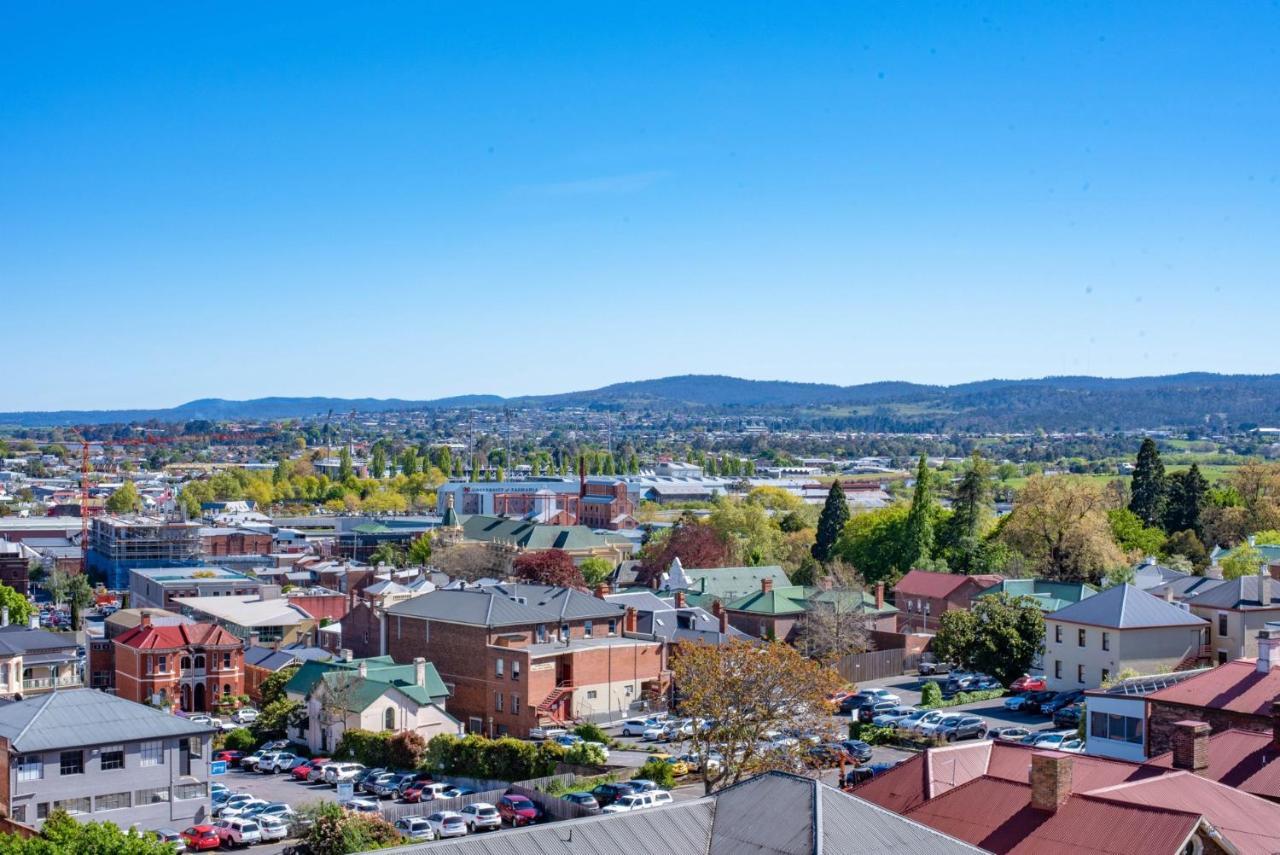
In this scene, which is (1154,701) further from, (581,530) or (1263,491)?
(581,530)

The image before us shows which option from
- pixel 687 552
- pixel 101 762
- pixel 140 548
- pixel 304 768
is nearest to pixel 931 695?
pixel 304 768

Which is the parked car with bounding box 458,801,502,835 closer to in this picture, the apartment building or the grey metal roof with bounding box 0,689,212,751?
the apartment building

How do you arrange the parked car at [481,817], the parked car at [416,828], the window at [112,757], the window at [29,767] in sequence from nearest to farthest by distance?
the parked car at [416,828], the parked car at [481,817], the window at [29,767], the window at [112,757]

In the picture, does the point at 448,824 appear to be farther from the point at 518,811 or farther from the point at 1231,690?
the point at 1231,690

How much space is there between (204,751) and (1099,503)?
62362 millimetres

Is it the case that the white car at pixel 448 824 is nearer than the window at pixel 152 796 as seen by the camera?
Yes

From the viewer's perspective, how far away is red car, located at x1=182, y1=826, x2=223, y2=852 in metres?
39.2

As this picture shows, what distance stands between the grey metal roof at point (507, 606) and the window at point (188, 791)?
1670cm

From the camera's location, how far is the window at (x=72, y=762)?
134 feet

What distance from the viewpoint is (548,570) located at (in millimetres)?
84125

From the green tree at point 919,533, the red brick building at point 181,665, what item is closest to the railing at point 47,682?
the red brick building at point 181,665

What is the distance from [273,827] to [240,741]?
56.8ft

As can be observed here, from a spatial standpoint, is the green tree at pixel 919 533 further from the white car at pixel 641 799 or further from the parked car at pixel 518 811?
the parked car at pixel 518 811

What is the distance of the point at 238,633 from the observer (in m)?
77.6
